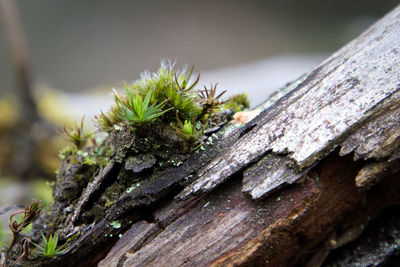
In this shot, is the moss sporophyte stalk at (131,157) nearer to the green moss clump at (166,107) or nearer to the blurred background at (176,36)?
the green moss clump at (166,107)

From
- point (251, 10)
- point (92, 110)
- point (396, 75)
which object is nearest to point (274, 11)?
point (251, 10)

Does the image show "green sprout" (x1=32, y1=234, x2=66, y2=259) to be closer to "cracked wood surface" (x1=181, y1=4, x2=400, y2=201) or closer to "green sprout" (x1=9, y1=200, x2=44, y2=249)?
"green sprout" (x1=9, y1=200, x2=44, y2=249)

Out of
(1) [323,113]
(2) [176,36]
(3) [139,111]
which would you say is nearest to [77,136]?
(3) [139,111]

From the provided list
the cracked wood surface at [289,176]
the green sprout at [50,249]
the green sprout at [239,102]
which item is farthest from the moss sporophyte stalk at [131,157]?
the green sprout at [239,102]

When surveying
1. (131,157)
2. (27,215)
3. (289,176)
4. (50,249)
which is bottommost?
(289,176)

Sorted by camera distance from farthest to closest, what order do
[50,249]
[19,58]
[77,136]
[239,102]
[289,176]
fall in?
[19,58], [239,102], [77,136], [50,249], [289,176]

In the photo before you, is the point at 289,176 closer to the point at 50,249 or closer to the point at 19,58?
the point at 50,249

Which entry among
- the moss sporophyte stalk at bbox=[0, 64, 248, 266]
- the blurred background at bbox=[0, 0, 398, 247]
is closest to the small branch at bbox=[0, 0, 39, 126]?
the blurred background at bbox=[0, 0, 398, 247]
